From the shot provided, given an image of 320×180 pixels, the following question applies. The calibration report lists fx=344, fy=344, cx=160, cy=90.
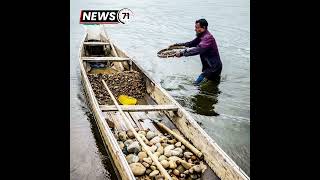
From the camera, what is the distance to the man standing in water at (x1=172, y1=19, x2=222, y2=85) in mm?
8336

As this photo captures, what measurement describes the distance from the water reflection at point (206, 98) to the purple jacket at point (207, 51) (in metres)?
0.38

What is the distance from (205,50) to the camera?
337 inches

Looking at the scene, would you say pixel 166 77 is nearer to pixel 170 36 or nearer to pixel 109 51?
pixel 109 51

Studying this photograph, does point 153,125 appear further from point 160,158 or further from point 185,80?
point 185,80

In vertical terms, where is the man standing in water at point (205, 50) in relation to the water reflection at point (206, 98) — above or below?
above

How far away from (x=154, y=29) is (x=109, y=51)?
29.1 ft

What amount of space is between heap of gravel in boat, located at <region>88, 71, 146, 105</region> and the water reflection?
1383 mm

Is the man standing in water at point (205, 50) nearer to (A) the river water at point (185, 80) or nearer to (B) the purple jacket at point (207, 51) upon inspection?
(B) the purple jacket at point (207, 51)

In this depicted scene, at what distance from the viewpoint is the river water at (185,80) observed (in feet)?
19.6

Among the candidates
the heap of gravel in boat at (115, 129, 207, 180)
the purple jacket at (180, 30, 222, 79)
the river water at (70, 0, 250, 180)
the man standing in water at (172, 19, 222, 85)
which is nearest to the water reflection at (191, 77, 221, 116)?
the river water at (70, 0, 250, 180)

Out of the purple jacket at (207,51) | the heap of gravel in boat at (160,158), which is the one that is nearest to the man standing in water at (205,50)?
the purple jacket at (207,51)

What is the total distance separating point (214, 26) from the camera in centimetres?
1930
